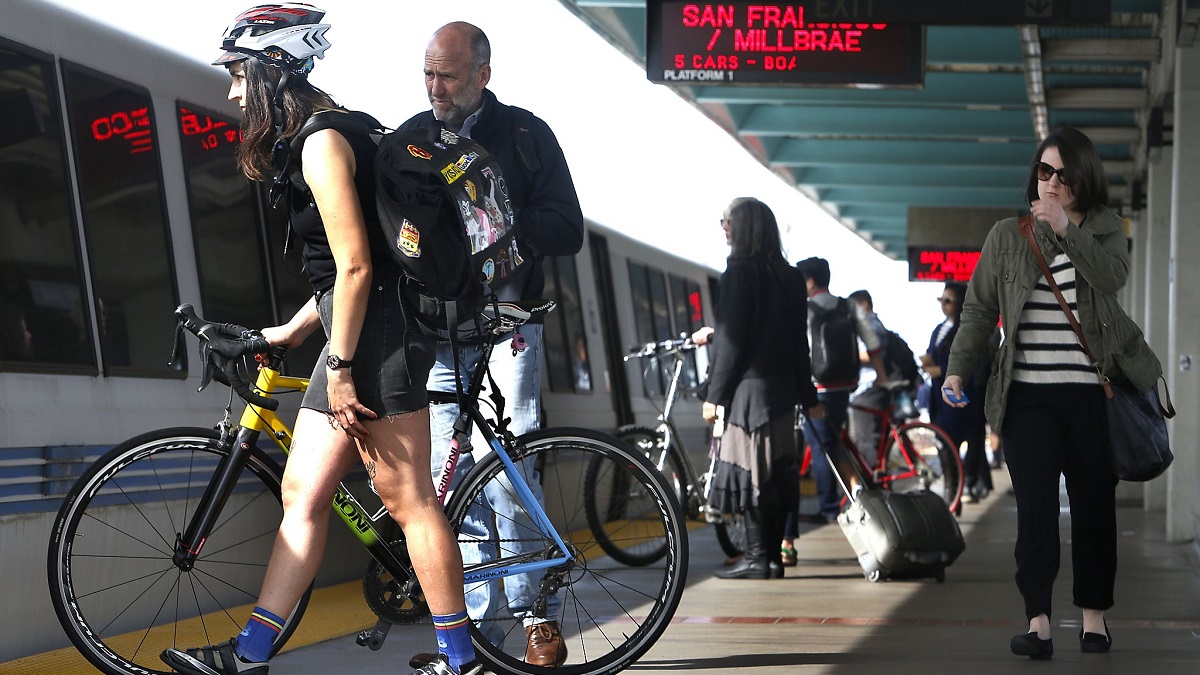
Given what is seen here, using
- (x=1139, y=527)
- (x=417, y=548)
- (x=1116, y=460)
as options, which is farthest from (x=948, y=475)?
(x=417, y=548)

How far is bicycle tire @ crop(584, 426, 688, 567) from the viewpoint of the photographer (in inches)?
203

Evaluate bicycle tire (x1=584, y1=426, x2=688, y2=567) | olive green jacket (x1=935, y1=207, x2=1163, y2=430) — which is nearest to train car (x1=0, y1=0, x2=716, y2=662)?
bicycle tire (x1=584, y1=426, x2=688, y2=567)

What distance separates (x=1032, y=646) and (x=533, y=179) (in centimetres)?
232

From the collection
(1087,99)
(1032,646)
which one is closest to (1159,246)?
(1087,99)

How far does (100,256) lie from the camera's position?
20.0 feet

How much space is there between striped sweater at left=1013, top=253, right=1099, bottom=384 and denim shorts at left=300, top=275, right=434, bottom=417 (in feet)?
7.80

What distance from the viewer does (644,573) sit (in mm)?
5664

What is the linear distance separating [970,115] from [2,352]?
14977 mm

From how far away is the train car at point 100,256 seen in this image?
5.42 meters

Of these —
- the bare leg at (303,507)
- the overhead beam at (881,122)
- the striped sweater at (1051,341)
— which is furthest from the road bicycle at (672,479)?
the overhead beam at (881,122)

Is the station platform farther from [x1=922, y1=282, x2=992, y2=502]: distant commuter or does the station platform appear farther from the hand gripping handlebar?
[x1=922, y1=282, x2=992, y2=502]: distant commuter

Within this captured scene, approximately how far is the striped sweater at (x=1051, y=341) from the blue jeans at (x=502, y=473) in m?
1.71

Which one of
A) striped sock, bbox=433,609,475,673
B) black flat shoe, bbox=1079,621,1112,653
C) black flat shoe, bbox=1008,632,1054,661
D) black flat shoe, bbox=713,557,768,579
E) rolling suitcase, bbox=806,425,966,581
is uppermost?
striped sock, bbox=433,609,475,673

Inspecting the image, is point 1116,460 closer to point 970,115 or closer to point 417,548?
point 417,548
